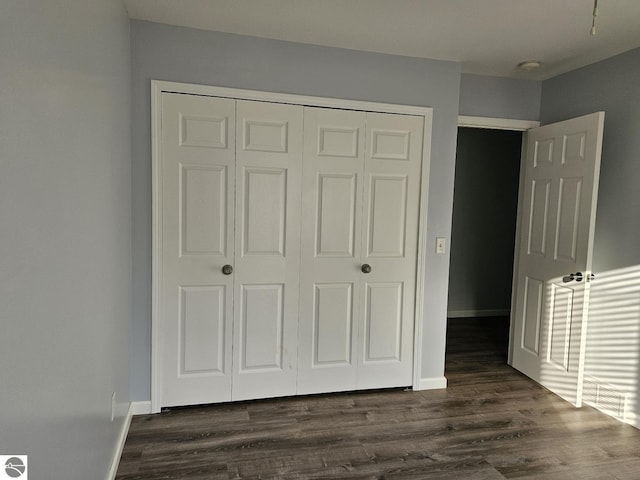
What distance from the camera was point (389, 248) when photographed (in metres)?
3.12

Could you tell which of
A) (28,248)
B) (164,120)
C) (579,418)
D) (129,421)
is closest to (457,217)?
(579,418)

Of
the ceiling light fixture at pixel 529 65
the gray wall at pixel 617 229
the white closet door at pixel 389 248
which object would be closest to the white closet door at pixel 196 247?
the white closet door at pixel 389 248

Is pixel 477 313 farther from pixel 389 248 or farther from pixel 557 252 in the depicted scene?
pixel 389 248

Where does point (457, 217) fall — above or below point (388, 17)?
below

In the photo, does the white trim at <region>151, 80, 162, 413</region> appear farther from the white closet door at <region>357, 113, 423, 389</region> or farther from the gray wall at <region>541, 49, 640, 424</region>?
the gray wall at <region>541, 49, 640, 424</region>

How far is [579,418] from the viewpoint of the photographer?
2881 mm

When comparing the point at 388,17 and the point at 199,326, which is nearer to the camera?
the point at 388,17

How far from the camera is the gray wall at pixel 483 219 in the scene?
5391 mm

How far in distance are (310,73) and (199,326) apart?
182 cm

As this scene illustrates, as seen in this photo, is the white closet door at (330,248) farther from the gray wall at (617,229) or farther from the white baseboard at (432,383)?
the gray wall at (617,229)

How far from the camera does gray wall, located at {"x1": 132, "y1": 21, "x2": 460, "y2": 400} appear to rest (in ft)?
8.61

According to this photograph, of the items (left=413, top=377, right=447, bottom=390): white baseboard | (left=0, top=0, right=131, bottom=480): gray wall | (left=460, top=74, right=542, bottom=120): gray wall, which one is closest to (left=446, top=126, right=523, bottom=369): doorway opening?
(left=460, top=74, right=542, bottom=120): gray wall

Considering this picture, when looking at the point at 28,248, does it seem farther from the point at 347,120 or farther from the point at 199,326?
the point at 347,120

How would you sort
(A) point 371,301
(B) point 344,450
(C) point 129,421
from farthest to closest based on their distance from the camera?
(A) point 371,301 → (C) point 129,421 → (B) point 344,450
